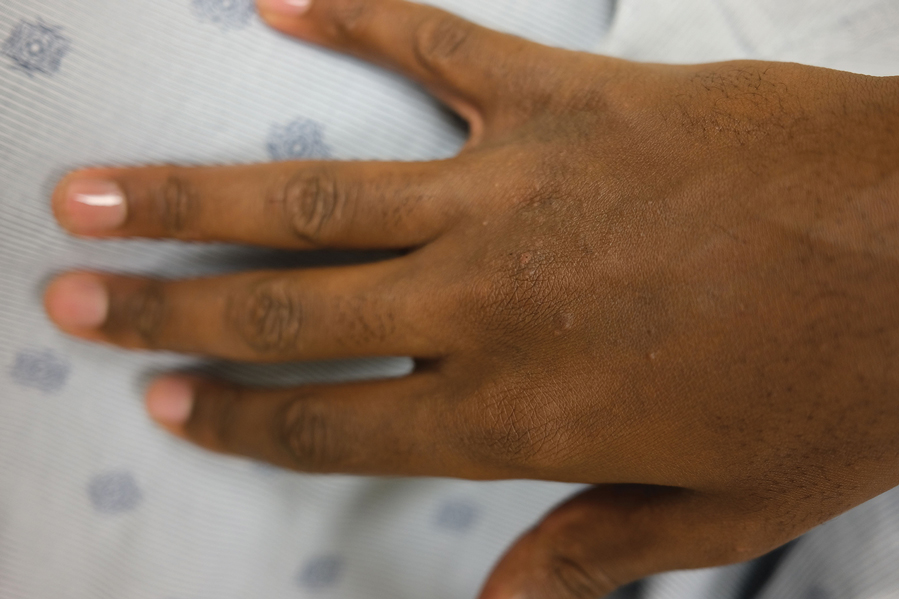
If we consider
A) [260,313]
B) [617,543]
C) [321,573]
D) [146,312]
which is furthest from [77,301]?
[617,543]

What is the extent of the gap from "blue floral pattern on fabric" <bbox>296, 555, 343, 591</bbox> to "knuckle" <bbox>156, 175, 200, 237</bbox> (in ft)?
1.60

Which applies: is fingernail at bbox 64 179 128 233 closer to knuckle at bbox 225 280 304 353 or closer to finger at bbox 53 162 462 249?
finger at bbox 53 162 462 249

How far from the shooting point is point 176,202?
642 millimetres

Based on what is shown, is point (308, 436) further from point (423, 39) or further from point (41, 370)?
point (423, 39)

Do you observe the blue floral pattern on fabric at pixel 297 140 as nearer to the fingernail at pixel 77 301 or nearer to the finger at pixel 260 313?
the finger at pixel 260 313

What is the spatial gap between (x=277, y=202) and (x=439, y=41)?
258 mm

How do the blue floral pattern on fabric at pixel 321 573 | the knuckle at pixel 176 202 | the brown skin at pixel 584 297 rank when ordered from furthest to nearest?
the blue floral pattern on fabric at pixel 321 573
the knuckle at pixel 176 202
the brown skin at pixel 584 297

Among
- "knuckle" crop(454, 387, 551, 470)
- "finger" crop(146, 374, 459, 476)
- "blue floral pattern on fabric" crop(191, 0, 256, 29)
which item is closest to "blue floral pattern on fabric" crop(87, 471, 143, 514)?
"finger" crop(146, 374, 459, 476)

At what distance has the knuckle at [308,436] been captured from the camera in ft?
2.24

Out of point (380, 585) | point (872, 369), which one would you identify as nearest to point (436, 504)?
point (380, 585)

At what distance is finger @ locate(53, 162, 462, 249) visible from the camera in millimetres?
633

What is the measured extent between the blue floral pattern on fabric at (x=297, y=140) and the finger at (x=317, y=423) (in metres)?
0.29

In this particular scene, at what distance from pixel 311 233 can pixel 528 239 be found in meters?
0.25

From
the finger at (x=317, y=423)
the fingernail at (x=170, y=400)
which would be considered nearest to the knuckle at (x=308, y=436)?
the finger at (x=317, y=423)
